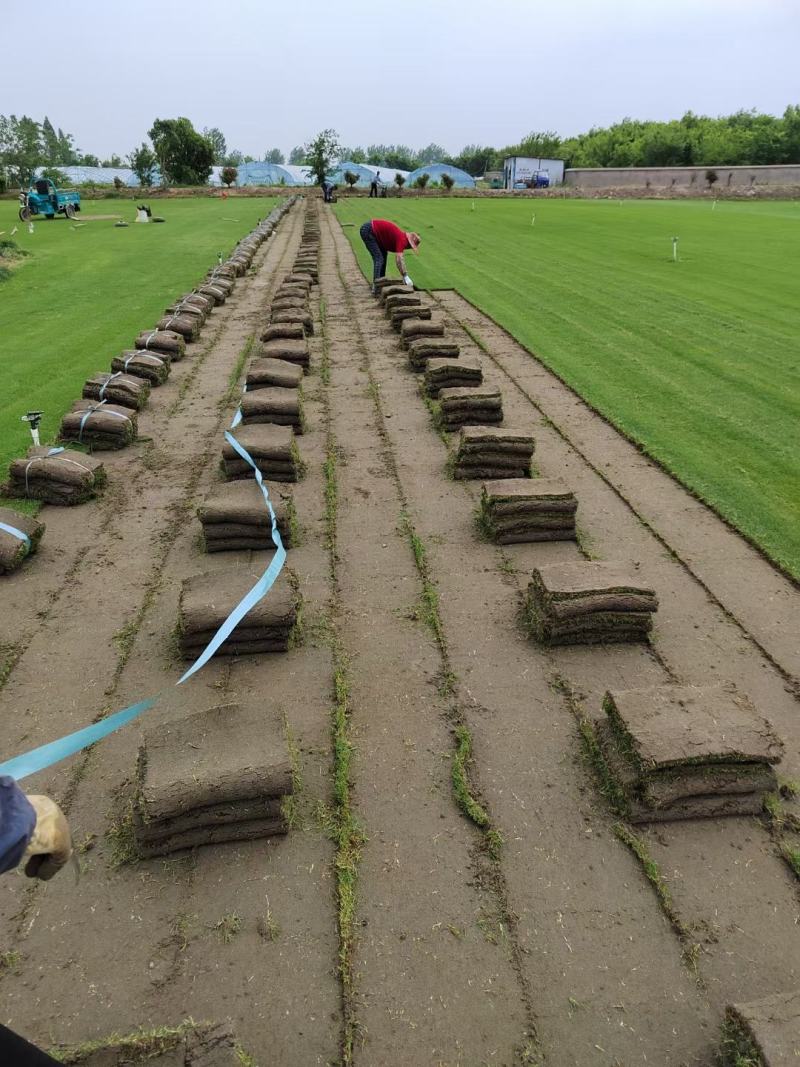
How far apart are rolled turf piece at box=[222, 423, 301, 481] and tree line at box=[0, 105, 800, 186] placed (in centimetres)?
6946

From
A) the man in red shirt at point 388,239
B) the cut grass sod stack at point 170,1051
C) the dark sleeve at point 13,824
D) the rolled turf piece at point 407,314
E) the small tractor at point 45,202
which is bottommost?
the small tractor at point 45,202

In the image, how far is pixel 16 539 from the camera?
6137mm

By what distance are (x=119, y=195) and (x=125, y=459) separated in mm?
60432

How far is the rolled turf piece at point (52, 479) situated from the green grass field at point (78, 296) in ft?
3.24

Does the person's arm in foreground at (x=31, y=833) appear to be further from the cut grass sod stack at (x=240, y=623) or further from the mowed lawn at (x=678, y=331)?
the mowed lawn at (x=678, y=331)

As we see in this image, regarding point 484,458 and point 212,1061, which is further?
point 484,458

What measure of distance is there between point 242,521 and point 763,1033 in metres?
5.07

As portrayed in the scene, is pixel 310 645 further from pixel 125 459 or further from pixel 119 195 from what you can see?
pixel 119 195

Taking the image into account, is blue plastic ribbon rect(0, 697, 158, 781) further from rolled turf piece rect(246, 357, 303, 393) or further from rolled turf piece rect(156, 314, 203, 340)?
rolled turf piece rect(156, 314, 203, 340)

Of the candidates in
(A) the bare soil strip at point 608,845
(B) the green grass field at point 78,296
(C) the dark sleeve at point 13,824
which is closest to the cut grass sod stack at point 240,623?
(A) the bare soil strip at point 608,845

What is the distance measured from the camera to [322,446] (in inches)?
355

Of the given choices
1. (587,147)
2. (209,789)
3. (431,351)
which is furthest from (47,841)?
(587,147)

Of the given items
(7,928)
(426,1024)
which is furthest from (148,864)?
(426,1024)

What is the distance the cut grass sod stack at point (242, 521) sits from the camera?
630 cm
